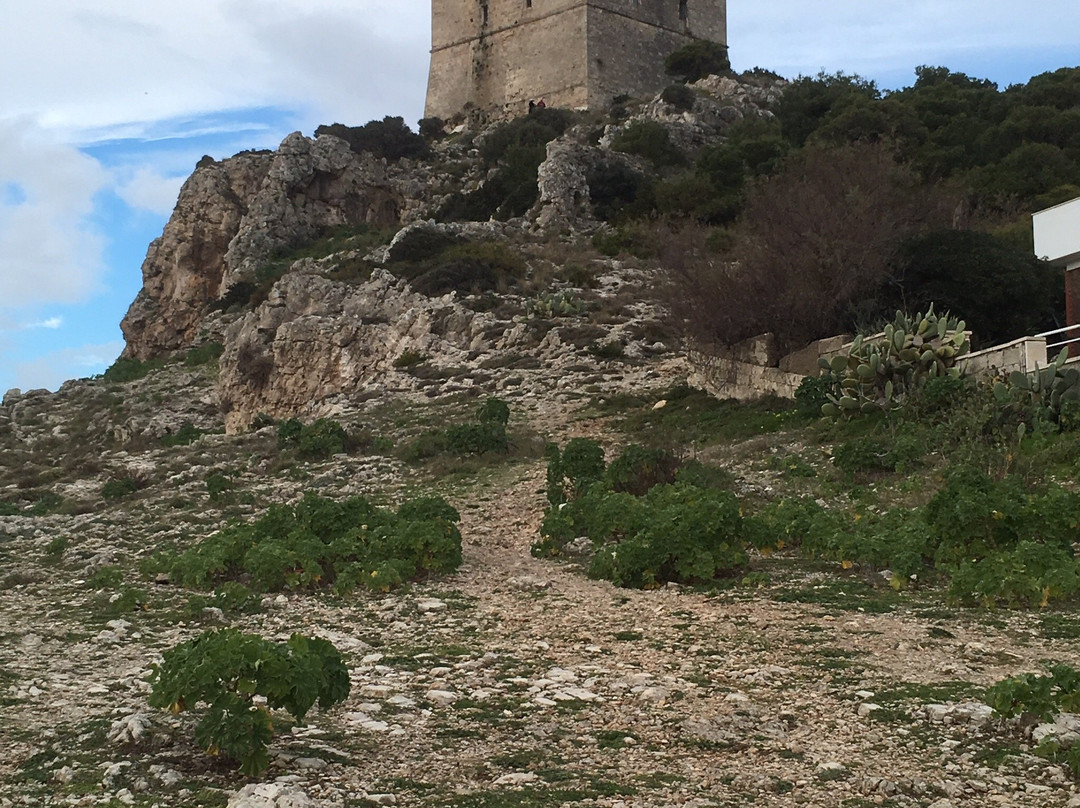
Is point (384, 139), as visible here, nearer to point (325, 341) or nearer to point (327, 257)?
point (327, 257)

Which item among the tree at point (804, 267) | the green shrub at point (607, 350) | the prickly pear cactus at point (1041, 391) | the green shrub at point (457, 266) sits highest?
the green shrub at point (457, 266)

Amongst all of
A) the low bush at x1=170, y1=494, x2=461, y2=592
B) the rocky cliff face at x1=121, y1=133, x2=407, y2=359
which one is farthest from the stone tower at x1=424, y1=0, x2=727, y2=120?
the low bush at x1=170, y1=494, x2=461, y2=592

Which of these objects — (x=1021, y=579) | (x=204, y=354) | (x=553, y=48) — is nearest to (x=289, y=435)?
(x=1021, y=579)

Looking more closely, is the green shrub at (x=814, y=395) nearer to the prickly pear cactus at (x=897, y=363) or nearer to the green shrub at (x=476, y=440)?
the prickly pear cactus at (x=897, y=363)

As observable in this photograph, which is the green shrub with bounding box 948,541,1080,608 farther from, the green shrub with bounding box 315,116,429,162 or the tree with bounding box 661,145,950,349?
the green shrub with bounding box 315,116,429,162

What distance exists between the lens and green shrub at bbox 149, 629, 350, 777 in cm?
560

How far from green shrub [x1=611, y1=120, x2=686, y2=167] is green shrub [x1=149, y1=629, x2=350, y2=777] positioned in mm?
36456

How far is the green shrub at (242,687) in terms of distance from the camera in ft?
18.4

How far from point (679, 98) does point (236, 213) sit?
1689cm

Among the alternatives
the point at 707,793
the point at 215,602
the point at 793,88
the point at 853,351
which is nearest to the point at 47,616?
the point at 215,602

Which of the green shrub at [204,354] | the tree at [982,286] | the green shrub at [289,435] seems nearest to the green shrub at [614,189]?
the green shrub at [204,354]

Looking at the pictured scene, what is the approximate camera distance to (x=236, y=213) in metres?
43.9

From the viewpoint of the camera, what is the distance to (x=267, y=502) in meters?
16.1

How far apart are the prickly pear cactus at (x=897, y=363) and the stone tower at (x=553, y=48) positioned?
35450 mm
